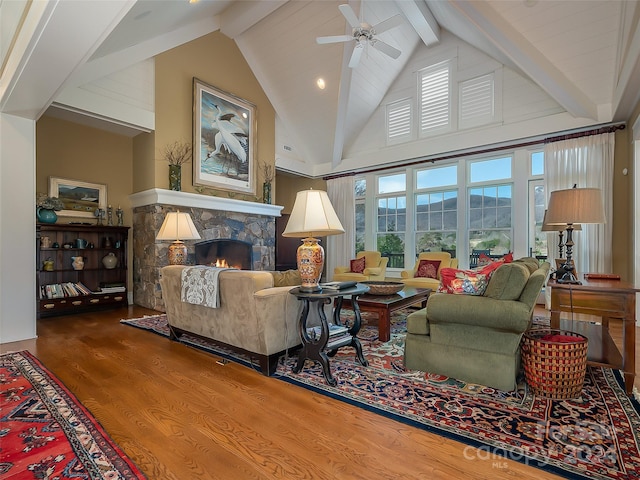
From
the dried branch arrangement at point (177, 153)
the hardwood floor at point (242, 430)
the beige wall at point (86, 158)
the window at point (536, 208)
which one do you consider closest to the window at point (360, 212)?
the window at point (536, 208)

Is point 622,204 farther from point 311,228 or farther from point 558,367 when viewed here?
point 311,228

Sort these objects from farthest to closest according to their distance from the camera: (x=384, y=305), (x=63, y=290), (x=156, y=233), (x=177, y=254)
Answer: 1. (x=156, y=233)
2. (x=63, y=290)
3. (x=177, y=254)
4. (x=384, y=305)

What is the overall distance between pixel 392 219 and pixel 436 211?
38.9 inches

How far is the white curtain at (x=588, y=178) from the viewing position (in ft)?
15.7

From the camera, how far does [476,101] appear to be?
5.91 metres

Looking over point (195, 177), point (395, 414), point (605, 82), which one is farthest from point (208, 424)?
point (605, 82)

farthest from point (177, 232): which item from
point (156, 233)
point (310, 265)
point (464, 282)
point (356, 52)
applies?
point (356, 52)

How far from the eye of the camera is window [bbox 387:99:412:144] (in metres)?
6.72

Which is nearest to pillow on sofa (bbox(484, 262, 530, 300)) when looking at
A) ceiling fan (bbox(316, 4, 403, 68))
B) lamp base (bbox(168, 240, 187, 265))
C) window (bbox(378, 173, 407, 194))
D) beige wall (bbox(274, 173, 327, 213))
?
ceiling fan (bbox(316, 4, 403, 68))

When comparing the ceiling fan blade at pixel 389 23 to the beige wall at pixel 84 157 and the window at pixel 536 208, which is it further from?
the beige wall at pixel 84 157

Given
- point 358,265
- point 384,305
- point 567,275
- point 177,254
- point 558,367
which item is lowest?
point 558,367

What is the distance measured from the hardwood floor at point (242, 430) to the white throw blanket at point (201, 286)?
0.51 m

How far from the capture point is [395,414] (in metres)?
1.91

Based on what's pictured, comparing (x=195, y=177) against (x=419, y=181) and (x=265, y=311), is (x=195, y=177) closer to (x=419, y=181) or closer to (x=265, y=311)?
(x=265, y=311)
